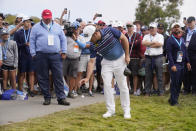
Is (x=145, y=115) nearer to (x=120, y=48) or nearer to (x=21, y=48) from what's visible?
(x=120, y=48)

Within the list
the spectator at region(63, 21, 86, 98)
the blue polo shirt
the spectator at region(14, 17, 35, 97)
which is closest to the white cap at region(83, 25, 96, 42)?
the spectator at region(63, 21, 86, 98)

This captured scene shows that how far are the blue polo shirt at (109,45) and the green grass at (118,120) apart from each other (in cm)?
134

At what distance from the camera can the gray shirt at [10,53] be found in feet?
31.8

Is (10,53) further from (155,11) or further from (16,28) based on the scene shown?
(155,11)

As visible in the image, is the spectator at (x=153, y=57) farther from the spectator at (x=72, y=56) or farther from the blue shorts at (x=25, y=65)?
the blue shorts at (x=25, y=65)

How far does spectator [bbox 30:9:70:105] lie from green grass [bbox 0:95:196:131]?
117cm

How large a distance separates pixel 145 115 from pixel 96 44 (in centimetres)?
197

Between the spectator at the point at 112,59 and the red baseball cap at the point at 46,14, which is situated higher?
the red baseball cap at the point at 46,14

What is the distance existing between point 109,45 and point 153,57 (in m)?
3.97

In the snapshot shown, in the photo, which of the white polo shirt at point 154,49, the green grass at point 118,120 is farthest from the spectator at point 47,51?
the white polo shirt at point 154,49

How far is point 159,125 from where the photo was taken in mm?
6277

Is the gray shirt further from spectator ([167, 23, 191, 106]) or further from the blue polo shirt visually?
spectator ([167, 23, 191, 106])

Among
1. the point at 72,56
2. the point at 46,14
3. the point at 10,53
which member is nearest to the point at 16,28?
the point at 10,53

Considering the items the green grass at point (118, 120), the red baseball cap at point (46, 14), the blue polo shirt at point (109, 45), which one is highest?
the red baseball cap at point (46, 14)
